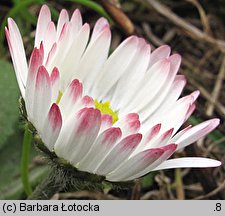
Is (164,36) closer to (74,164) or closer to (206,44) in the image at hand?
(206,44)

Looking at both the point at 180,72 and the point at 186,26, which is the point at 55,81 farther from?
the point at 186,26

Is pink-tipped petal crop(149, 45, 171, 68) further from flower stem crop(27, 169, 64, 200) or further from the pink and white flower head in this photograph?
flower stem crop(27, 169, 64, 200)

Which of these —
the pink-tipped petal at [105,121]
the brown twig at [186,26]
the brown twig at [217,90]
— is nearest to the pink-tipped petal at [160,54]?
the pink-tipped petal at [105,121]

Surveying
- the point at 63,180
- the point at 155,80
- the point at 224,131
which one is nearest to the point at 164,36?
the point at 224,131

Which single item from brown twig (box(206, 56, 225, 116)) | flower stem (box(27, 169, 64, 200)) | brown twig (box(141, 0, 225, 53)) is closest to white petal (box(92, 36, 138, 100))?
flower stem (box(27, 169, 64, 200))

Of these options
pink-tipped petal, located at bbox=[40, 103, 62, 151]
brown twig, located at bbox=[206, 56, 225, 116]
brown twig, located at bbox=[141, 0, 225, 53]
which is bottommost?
brown twig, located at bbox=[206, 56, 225, 116]
